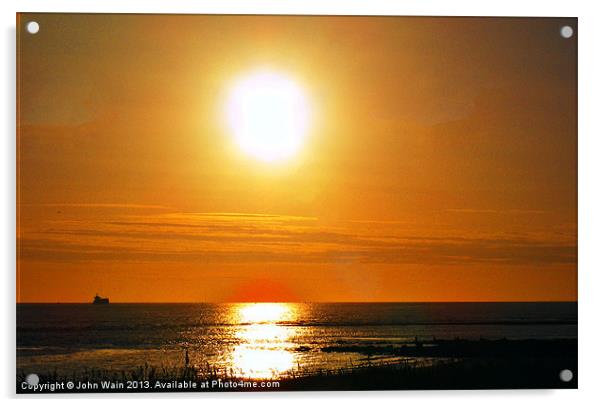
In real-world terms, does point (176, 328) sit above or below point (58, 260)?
below

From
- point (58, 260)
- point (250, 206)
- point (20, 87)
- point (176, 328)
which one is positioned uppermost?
point (20, 87)

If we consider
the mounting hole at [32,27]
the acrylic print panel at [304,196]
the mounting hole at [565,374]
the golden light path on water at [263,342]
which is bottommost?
the mounting hole at [565,374]

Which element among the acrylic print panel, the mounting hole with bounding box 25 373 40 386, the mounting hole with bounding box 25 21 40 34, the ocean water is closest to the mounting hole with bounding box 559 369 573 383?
the acrylic print panel

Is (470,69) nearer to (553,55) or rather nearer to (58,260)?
(553,55)

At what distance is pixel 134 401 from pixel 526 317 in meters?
1.55

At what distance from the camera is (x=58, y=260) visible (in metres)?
2.96

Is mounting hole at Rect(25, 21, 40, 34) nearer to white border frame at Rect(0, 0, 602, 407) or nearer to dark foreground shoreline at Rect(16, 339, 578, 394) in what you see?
white border frame at Rect(0, 0, 602, 407)

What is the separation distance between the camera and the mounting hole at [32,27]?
118 inches

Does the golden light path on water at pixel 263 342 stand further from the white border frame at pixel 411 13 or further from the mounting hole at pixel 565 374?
the mounting hole at pixel 565 374

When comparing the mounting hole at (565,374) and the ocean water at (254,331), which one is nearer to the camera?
the ocean water at (254,331)

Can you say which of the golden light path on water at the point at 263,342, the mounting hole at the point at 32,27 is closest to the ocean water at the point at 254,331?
the golden light path on water at the point at 263,342

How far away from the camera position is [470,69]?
3.08 meters

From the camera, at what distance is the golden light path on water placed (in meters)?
2.98

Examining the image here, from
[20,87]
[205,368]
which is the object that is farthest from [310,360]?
[20,87]
